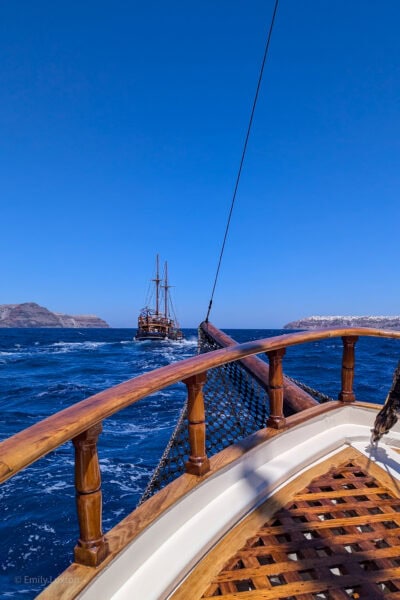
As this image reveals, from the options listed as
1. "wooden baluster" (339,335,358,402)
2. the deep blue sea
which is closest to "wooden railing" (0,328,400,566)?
"wooden baluster" (339,335,358,402)

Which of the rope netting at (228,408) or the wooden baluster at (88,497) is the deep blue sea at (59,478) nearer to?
the rope netting at (228,408)

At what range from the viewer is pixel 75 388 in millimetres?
12531

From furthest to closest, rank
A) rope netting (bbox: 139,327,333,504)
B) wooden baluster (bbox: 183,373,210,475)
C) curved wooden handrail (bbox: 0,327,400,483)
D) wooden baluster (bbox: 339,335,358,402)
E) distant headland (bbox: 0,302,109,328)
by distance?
distant headland (bbox: 0,302,109,328) → rope netting (bbox: 139,327,333,504) → wooden baluster (bbox: 339,335,358,402) → wooden baluster (bbox: 183,373,210,475) → curved wooden handrail (bbox: 0,327,400,483)

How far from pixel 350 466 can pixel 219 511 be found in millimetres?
1014

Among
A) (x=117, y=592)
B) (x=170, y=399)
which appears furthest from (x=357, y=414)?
(x=170, y=399)

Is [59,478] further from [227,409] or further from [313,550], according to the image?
[313,550]

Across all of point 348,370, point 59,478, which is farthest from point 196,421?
point 59,478

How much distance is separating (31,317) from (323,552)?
191353 millimetres

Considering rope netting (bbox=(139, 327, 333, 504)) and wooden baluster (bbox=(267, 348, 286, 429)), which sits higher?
wooden baluster (bbox=(267, 348, 286, 429))

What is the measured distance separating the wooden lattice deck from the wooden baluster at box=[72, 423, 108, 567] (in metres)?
0.46

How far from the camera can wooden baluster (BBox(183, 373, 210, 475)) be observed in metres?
1.72

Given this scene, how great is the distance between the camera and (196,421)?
5.66 ft

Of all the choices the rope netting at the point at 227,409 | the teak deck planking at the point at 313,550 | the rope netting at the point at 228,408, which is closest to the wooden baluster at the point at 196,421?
the teak deck planking at the point at 313,550

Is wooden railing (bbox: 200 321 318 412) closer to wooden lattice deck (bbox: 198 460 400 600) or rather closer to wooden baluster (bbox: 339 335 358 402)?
wooden baluster (bbox: 339 335 358 402)
